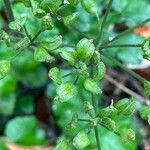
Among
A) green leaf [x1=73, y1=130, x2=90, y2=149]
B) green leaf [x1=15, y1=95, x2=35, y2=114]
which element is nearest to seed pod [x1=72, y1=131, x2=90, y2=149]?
green leaf [x1=73, y1=130, x2=90, y2=149]

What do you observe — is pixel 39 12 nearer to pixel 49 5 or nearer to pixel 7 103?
pixel 49 5

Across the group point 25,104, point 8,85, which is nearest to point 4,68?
point 8,85

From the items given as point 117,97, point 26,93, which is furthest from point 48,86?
point 117,97

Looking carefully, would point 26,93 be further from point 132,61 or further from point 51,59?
point 51,59

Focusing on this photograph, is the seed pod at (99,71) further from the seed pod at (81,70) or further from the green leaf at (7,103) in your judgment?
the green leaf at (7,103)

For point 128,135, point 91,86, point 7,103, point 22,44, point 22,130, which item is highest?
point 22,44

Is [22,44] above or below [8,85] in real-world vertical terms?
above

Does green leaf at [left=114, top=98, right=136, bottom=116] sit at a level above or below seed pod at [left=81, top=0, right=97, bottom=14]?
below

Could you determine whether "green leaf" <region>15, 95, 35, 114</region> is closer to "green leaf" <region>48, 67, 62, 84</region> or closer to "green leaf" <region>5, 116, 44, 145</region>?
"green leaf" <region>5, 116, 44, 145</region>
